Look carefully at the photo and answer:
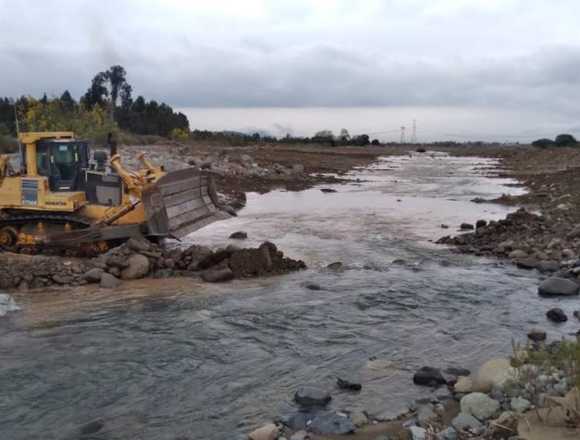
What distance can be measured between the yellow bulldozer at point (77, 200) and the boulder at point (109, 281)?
70.0 inches

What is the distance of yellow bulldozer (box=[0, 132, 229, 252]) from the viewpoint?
1505 centimetres

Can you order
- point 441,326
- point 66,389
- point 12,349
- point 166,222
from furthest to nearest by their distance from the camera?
1. point 166,222
2. point 441,326
3. point 12,349
4. point 66,389

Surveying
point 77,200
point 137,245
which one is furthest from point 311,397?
point 77,200

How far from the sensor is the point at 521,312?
37.7 feet

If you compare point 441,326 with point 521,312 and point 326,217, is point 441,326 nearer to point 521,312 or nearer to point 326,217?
point 521,312

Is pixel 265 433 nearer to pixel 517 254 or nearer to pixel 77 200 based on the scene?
pixel 77 200

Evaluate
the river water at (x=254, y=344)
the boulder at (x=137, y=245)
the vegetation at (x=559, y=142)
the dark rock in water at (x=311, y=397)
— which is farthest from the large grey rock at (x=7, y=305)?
the vegetation at (x=559, y=142)

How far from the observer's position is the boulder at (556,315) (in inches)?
427

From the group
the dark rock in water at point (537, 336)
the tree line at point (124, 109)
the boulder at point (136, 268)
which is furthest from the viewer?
the tree line at point (124, 109)

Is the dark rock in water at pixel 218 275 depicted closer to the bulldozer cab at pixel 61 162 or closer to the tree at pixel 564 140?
the bulldozer cab at pixel 61 162

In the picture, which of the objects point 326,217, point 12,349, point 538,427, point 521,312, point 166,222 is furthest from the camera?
point 326,217

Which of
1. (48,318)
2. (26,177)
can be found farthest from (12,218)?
(48,318)

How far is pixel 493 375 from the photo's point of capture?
7.29 metres

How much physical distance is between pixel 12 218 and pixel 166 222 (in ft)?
12.7
